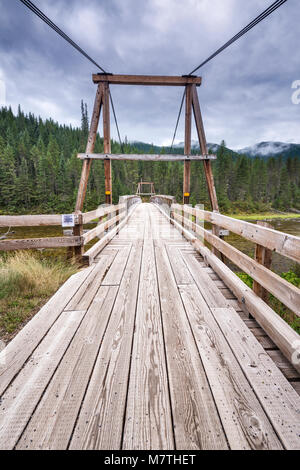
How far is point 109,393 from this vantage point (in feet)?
4.49

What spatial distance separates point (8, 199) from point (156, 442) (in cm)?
5913

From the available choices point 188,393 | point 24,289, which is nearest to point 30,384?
point 188,393

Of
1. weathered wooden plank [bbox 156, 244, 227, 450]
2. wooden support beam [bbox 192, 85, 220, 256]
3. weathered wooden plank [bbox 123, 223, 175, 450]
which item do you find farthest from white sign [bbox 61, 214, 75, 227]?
wooden support beam [bbox 192, 85, 220, 256]

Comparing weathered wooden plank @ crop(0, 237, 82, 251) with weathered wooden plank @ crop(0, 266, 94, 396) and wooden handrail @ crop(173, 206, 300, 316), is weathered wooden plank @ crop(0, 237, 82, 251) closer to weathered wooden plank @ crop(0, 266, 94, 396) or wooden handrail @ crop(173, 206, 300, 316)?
weathered wooden plank @ crop(0, 266, 94, 396)

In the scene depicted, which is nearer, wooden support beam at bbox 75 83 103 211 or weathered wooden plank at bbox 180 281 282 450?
weathered wooden plank at bbox 180 281 282 450

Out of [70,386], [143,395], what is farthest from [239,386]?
[70,386]

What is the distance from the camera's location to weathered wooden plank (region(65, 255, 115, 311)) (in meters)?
2.53

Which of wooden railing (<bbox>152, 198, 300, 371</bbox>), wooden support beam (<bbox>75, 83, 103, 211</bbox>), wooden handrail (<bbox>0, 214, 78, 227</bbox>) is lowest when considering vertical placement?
wooden railing (<bbox>152, 198, 300, 371</bbox>)

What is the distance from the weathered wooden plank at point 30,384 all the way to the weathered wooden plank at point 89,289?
38 centimetres

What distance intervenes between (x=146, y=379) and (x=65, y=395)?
52 cm

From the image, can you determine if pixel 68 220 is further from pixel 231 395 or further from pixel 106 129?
pixel 106 129

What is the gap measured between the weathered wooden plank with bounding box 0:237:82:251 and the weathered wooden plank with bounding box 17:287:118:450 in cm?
197

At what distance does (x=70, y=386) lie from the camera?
1.42m
